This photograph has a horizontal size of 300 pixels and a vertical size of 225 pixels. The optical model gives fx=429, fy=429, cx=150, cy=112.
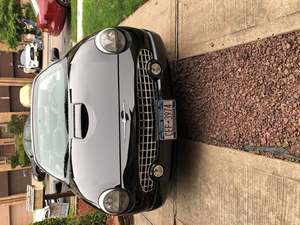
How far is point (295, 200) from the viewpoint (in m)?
3.37

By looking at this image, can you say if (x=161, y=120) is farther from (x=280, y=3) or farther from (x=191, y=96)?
(x=280, y=3)

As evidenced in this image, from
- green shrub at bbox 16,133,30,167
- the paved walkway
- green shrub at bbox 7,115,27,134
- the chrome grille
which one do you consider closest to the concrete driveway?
the paved walkway

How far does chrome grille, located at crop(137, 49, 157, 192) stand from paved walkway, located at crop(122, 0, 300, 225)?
0.63m

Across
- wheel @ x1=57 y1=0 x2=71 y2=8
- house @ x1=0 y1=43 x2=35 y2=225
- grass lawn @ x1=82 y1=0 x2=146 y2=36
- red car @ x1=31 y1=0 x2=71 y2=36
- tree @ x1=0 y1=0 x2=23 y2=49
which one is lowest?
house @ x1=0 y1=43 x2=35 y2=225

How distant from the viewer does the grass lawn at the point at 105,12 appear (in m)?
7.68

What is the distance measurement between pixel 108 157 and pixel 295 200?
1.89 meters

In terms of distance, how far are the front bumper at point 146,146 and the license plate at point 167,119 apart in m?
0.05

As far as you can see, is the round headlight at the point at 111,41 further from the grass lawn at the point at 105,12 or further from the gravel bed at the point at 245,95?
the grass lawn at the point at 105,12

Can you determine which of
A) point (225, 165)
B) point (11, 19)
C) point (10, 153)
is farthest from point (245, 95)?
point (10, 153)

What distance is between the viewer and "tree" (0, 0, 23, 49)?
20719 mm

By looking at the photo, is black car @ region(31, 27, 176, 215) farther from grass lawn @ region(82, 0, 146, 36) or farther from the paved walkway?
grass lawn @ region(82, 0, 146, 36)

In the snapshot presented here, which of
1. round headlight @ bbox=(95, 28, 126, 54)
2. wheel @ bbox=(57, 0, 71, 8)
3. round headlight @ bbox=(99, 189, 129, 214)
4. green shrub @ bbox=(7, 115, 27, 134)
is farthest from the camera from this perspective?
green shrub @ bbox=(7, 115, 27, 134)

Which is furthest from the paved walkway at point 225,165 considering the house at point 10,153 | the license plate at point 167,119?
the house at point 10,153

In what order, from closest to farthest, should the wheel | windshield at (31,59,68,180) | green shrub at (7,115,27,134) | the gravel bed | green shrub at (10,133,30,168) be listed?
the gravel bed < windshield at (31,59,68,180) < the wheel < green shrub at (10,133,30,168) < green shrub at (7,115,27,134)
